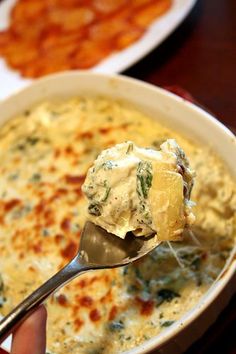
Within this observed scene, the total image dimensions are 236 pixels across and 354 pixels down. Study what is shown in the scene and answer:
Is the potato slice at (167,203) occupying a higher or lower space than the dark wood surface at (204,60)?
lower

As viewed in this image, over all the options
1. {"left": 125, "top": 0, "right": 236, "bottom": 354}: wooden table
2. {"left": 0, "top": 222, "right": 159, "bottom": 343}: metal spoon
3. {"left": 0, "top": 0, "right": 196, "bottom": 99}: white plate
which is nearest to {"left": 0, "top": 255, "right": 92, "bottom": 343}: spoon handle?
{"left": 0, "top": 222, "right": 159, "bottom": 343}: metal spoon

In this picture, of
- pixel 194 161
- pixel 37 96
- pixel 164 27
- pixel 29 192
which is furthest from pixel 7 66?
pixel 194 161

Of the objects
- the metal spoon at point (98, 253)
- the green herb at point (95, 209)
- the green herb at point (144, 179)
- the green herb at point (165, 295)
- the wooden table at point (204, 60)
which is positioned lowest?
the green herb at point (165, 295)

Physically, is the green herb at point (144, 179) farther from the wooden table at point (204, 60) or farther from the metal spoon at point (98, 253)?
the wooden table at point (204, 60)

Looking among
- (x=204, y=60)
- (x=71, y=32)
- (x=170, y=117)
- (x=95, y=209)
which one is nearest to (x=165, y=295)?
(x=95, y=209)

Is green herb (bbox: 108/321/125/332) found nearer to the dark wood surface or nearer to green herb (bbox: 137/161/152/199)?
green herb (bbox: 137/161/152/199)

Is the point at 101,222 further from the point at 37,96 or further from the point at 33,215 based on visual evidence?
the point at 37,96

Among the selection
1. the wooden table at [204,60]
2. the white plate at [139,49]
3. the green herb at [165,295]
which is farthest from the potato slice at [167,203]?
the white plate at [139,49]
